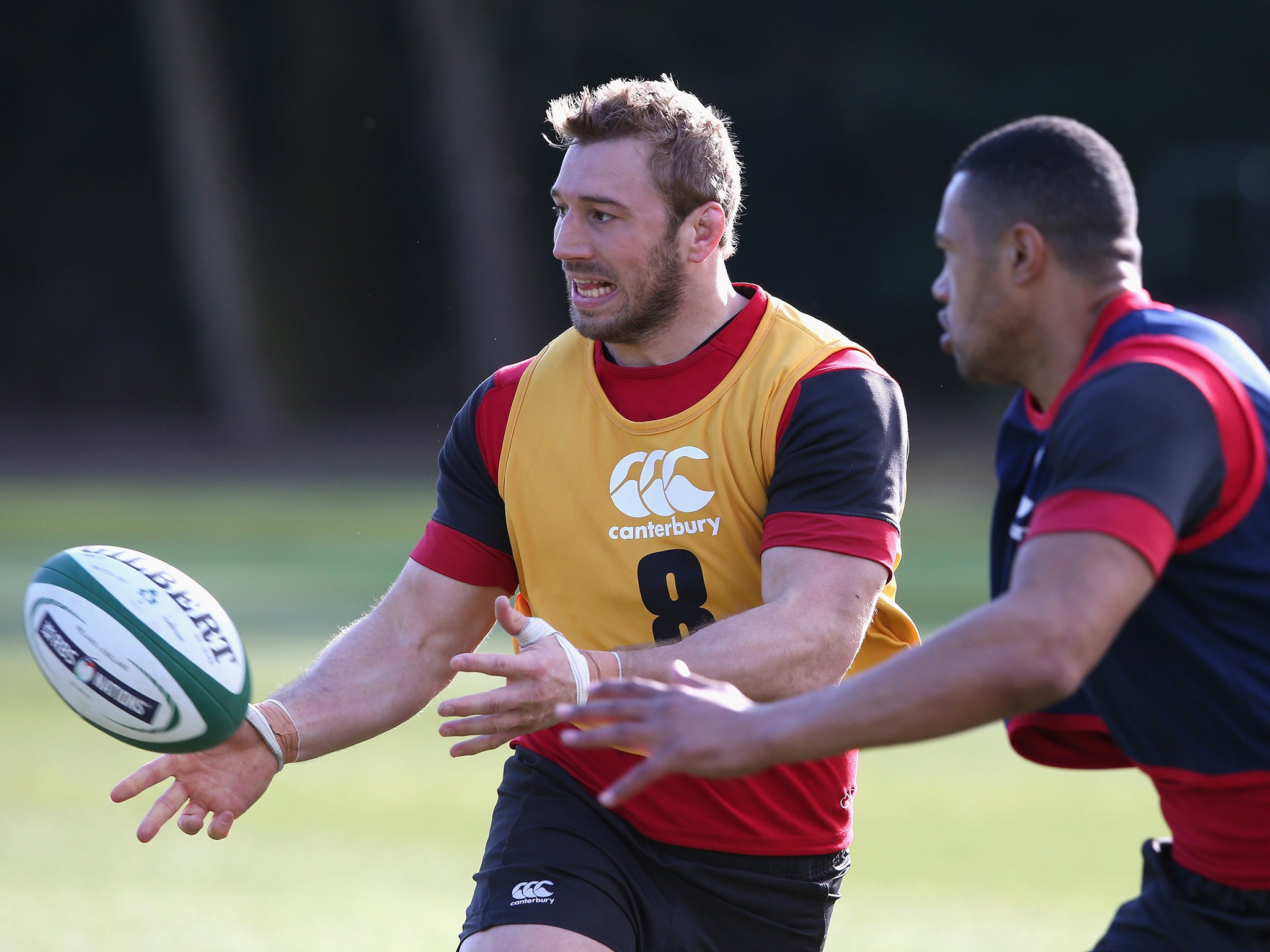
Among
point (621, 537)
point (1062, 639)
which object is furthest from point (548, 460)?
point (1062, 639)

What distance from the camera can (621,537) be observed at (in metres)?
4.20

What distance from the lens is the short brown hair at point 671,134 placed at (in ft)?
14.5

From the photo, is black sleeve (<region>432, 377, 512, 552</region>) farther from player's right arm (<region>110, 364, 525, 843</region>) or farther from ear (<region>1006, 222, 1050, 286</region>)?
ear (<region>1006, 222, 1050, 286</region>)

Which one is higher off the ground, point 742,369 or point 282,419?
point 282,419

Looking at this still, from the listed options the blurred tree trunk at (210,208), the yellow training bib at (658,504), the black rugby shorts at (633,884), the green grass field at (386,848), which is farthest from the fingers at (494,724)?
the blurred tree trunk at (210,208)

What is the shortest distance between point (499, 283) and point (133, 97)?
7949mm

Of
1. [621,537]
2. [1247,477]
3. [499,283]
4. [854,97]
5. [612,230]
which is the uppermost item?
[854,97]

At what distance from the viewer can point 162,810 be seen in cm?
402

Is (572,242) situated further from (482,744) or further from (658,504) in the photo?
(482,744)

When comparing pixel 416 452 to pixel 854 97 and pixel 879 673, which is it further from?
pixel 879 673

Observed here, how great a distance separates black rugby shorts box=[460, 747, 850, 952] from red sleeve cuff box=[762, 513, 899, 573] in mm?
849

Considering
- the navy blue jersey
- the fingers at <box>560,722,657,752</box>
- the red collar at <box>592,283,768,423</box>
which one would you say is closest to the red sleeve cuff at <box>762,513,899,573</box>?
the red collar at <box>592,283,768,423</box>

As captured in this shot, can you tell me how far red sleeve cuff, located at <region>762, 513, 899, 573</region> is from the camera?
12.8 ft

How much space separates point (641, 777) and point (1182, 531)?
3.43ft
